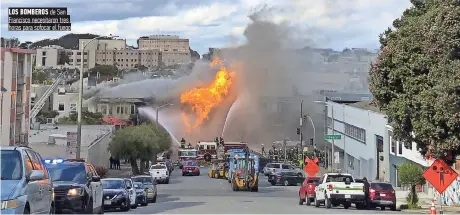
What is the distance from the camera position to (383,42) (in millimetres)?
28984

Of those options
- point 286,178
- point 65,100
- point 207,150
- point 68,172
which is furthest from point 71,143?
point 65,100

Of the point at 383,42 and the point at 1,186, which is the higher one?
the point at 383,42

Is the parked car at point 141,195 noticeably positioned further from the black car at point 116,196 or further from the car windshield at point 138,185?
the black car at point 116,196

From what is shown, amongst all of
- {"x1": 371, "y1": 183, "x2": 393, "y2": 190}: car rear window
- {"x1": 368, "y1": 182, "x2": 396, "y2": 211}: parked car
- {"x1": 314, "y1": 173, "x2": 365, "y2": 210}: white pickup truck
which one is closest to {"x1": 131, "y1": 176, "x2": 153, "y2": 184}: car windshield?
{"x1": 314, "y1": 173, "x2": 365, "y2": 210}: white pickup truck

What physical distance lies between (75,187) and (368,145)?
54.1 m

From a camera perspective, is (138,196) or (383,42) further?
(138,196)

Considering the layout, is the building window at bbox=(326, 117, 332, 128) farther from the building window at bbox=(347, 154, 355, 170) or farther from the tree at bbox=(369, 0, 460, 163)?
the tree at bbox=(369, 0, 460, 163)

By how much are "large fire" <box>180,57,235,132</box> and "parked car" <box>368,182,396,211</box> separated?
84931 millimetres

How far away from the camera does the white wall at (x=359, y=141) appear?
6800 centimetres

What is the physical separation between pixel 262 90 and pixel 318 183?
284 ft

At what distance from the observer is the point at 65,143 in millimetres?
61562

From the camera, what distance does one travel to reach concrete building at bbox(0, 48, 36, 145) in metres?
49.6

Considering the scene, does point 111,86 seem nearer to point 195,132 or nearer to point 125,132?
point 195,132

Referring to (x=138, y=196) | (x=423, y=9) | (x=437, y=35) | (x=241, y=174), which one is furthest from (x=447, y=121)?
(x=241, y=174)
